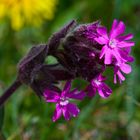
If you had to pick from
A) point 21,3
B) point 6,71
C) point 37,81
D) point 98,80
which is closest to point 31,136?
point 37,81

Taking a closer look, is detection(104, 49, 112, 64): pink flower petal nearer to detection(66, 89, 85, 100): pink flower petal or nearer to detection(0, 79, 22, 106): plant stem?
detection(66, 89, 85, 100): pink flower petal

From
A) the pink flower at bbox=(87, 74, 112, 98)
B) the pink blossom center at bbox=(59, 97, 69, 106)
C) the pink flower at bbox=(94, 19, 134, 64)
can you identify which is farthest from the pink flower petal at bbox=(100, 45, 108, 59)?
the pink blossom center at bbox=(59, 97, 69, 106)

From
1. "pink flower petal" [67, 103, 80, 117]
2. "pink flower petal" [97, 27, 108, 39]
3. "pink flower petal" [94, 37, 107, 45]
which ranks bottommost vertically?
"pink flower petal" [67, 103, 80, 117]

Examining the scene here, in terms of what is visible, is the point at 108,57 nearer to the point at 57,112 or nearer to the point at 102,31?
the point at 102,31

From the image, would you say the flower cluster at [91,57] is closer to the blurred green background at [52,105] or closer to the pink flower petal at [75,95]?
the pink flower petal at [75,95]

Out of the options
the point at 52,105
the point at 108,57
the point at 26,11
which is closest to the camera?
the point at 108,57

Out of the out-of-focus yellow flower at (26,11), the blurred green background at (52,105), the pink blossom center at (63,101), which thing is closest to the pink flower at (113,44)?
the pink blossom center at (63,101)

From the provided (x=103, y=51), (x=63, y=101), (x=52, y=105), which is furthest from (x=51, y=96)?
(x=52, y=105)

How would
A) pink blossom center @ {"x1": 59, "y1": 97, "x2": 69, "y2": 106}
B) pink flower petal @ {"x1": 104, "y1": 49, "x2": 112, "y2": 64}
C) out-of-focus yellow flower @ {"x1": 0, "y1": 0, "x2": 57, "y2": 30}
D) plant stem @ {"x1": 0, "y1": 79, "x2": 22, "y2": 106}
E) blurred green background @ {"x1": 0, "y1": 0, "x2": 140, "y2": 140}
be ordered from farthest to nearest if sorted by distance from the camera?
out-of-focus yellow flower @ {"x1": 0, "y1": 0, "x2": 57, "y2": 30}
blurred green background @ {"x1": 0, "y1": 0, "x2": 140, "y2": 140}
plant stem @ {"x1": 0, "y1": 79, "x2": 22, "y2": 106}
pink blossom center @ {"x1": 59, "y1": 97, "x2": 69, "y2": 106}
pink flower petal @ {"x1": 104, "y1": 49, "x2": 112, "y2": 64}
